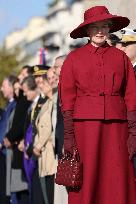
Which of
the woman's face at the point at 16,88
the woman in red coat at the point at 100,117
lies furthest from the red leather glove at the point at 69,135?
the woman's face at the point at 16,88

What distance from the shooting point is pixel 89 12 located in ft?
22.1

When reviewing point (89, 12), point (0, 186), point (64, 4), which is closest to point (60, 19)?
point (64, 4)

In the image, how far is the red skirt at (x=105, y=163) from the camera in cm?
657

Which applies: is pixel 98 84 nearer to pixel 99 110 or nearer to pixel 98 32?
pixel 99 110

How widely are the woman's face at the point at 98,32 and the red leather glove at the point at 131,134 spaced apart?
0.65m

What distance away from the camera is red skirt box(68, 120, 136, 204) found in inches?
259

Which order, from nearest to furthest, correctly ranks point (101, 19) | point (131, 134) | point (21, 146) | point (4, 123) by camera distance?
point (131, 134) → point (101, 19) → point (21, 146) → point (4, 123)

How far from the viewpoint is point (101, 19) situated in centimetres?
661

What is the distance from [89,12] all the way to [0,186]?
596cm

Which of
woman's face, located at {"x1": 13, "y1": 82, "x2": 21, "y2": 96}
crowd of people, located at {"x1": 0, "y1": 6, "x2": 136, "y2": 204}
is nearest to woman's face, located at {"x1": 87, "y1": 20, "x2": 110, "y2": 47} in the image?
crowd of people, located at {"x1": 0, "y1": 6, "x2": 136, "y2": 204}

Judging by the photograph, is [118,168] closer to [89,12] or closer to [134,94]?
[134,94]

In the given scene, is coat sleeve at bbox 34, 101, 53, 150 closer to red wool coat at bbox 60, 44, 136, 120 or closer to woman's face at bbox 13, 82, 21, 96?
woman's face at bbox 13, 82, 21, 96

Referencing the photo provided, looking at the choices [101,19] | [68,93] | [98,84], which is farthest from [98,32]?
[68,93]

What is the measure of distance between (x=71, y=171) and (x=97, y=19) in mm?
1245
